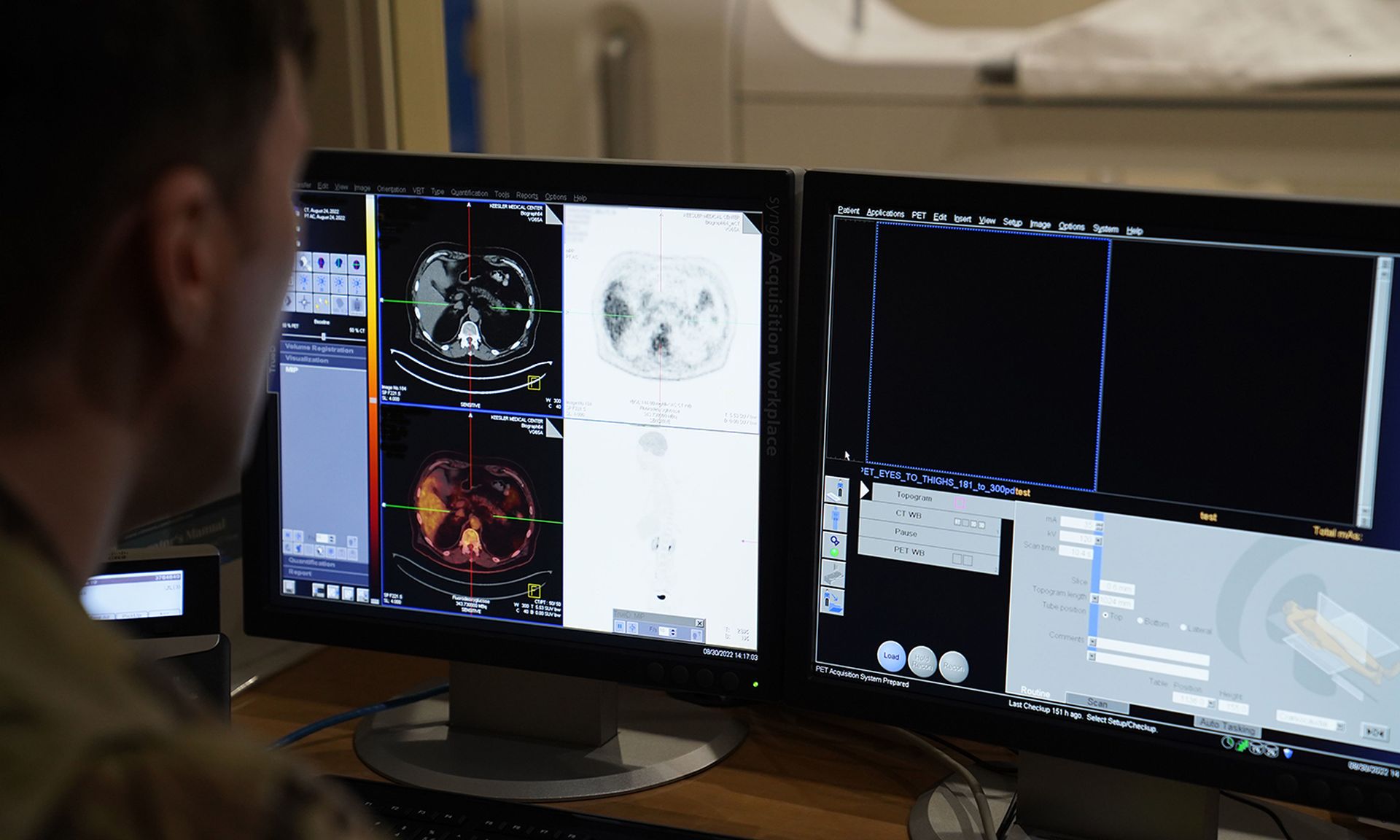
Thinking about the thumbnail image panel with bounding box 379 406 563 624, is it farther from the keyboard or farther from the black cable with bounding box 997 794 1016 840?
the black cable with bounding box 997 794 1016 840

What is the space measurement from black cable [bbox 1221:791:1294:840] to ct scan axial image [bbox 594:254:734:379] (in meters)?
0.52

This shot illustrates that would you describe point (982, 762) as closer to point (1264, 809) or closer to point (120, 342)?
point (1264, 809)

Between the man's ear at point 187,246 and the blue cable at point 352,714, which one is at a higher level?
the man's ear at point 187,246

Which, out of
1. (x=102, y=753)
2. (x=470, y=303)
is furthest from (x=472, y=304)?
(x=102, y=753)

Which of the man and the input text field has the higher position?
the man

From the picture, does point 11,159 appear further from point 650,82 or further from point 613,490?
point 650,82

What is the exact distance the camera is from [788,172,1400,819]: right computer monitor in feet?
2.81

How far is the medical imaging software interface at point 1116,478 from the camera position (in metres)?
0.86

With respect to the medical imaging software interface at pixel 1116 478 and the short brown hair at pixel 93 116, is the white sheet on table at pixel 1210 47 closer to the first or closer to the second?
the medical imaging software interface at pixel 1116 478

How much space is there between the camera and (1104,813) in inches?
38.8

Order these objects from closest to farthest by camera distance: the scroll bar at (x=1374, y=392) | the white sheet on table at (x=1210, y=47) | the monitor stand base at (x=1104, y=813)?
the scroll bar at (x=1374, y=392), the monitor stand base at (x=1104, y=813), the white sheet on table at (x=1210, y=47)

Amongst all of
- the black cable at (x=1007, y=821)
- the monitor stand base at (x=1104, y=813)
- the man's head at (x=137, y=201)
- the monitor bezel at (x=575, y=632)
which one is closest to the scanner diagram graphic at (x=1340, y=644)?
the monitor stand base at (x=1104, y=813)

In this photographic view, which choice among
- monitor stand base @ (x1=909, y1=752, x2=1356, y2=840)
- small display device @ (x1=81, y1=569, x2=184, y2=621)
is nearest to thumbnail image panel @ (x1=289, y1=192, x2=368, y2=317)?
small display device @ (x1=81, y1=569, x2=184, y2=621)

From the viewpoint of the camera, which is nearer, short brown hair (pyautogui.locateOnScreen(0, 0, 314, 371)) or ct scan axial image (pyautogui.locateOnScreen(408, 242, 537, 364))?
short brown hair (pyautogui.locateOnScreen(0, 0, 314, 371))
